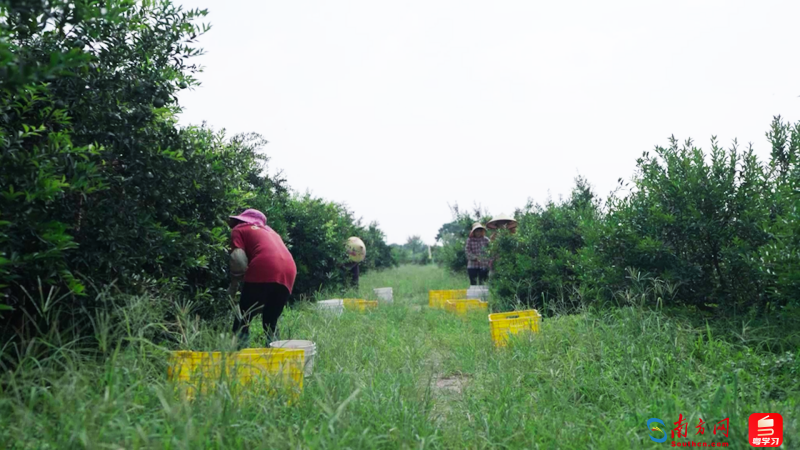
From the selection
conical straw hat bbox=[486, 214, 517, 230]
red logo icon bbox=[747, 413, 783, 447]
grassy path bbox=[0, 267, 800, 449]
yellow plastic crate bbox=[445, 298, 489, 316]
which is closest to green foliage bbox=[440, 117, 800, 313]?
grassy path bbox=[0, 267, 800, 449]

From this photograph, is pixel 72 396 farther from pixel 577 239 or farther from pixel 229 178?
pixel 577 239

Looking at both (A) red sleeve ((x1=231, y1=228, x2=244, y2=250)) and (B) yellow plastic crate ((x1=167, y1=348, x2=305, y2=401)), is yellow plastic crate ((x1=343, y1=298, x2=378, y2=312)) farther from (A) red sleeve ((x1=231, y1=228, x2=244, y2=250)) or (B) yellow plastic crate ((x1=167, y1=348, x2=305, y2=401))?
(B) yellow plastic crate ((x1=167, y1=348, x2=305, y2=401))

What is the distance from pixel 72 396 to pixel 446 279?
542 inches

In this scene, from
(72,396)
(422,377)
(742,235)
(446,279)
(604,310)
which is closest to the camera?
(72,396)

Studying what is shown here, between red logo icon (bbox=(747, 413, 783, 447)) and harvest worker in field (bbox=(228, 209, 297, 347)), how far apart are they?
3.68m

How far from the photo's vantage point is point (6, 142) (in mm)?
2787

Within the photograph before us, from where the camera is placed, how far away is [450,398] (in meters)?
3.86

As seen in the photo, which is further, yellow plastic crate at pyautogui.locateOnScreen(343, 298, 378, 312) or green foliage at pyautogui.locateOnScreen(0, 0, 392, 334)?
yellow plastic crate at pyautogui.locateOnScreen(343, 298, 378, 312)

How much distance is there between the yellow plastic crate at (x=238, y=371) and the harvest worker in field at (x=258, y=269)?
5.17 ft

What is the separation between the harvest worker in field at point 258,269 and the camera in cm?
477

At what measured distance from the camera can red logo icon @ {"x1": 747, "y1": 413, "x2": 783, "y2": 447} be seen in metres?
2.53

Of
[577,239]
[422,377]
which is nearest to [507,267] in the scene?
[577,239]

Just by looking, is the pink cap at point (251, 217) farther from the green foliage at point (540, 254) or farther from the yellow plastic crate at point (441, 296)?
the yellow plastic crate at point (441, 296)

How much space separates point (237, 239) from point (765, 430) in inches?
165
